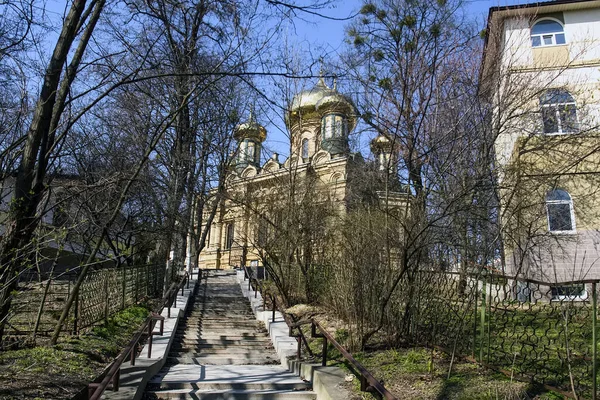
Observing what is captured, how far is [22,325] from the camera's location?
8523 millimetres

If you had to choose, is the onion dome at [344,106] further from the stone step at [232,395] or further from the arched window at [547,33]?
the arched window at [547,33]

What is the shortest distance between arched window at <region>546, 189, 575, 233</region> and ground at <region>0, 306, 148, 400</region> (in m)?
12.4

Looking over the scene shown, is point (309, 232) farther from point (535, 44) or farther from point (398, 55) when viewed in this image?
point (535, 44)

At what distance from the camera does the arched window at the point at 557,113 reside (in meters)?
14.0

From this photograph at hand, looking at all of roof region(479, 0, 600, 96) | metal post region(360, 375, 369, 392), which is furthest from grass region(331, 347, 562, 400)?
roof region(479, 0, 600, 96)

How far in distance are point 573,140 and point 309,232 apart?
764 cm

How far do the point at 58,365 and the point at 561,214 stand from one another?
1397 centimetres

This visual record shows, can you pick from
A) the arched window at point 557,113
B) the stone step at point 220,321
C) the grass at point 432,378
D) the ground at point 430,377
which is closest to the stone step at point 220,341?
the stone step at point 220,321

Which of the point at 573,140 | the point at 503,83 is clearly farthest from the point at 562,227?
the point at 503,83

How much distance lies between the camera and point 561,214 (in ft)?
47.9

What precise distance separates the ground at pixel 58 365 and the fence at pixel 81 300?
15.7 inches

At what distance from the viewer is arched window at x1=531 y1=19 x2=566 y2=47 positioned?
54.1 feet

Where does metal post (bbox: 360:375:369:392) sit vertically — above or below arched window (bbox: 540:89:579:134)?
below

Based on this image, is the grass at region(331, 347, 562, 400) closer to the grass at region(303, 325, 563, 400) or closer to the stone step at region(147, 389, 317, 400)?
the grass at region(303, 325, 563, 400)
